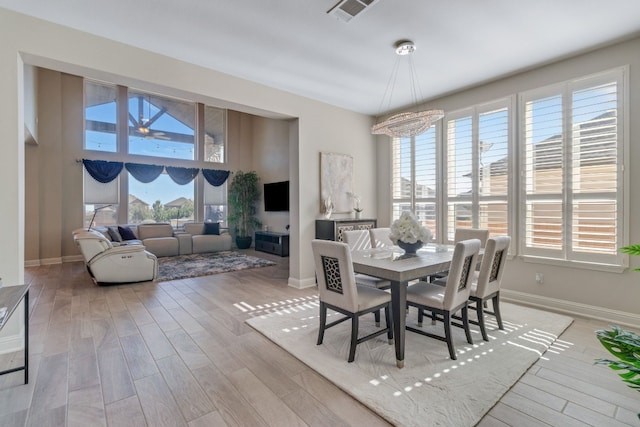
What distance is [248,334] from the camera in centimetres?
283

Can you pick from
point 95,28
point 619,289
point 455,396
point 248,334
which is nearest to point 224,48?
point 95,28

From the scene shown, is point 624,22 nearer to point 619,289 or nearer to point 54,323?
point 619,289

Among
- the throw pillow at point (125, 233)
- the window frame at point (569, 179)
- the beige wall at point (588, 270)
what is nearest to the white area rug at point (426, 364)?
the beige wall at point (588, 270)

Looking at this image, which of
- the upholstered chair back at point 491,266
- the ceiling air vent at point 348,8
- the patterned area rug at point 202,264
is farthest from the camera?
the patterned area rug at point 202,264

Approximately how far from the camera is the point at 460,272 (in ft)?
7.65

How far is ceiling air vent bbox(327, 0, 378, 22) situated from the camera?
7.72ft

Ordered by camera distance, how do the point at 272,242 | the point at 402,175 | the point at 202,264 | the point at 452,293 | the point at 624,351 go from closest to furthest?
the point at 624,351 → the point at 452,293 → the point at 402,175 → the point at 202,264 → the point at 272,242

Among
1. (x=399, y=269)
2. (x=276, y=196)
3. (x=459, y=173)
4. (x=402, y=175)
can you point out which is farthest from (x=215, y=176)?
(x=399, y=269)

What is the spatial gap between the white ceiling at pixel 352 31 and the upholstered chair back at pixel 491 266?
201 cm

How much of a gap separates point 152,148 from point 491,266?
8.30 m

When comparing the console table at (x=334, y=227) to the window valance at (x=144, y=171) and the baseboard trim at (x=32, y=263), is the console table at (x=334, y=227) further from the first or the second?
the baseboard trim at (x=32, y=263)

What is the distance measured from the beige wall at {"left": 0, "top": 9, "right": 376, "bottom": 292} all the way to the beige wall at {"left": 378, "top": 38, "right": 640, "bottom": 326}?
2.32m

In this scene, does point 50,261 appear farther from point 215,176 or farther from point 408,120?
point 408,120

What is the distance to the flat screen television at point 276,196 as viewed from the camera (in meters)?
7.87
